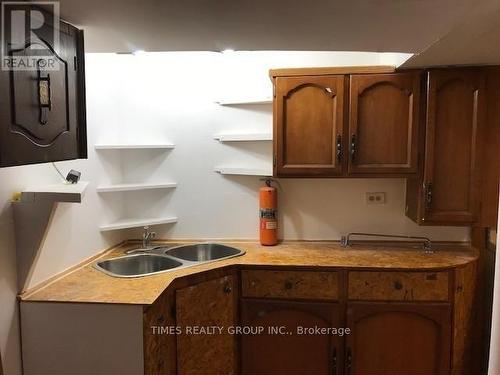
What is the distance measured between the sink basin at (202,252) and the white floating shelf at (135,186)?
42 cm

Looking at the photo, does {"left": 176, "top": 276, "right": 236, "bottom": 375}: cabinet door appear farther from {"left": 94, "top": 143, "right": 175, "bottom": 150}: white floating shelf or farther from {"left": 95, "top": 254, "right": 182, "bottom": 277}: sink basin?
{"left": 94, "top": 143, "right": 175, "bottom": 150}: white floating shelf

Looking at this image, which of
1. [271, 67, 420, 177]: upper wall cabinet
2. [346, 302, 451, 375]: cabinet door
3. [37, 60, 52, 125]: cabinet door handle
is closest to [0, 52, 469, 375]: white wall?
[271, 67, 420, 177]: upper wall cabinet

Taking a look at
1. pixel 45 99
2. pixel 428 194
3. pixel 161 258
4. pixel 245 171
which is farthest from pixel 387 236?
pixel 45 99

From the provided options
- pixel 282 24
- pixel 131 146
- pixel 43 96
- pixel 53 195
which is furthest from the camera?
pixel 131 146

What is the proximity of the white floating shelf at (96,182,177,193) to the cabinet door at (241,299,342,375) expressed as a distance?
0.94 m

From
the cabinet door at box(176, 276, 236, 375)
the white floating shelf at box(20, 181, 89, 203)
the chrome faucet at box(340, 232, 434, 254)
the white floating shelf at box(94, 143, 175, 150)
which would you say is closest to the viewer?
the white floating shelf at box(20, 181, 89, 203)

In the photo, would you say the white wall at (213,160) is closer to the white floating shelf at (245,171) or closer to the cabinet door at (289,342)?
the white floating shelf at (245,171)

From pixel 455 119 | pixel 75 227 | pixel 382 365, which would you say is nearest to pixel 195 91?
pixel 75 227

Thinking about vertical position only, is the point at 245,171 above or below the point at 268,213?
above

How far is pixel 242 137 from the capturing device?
8.89 ft

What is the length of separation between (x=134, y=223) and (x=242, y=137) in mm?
902

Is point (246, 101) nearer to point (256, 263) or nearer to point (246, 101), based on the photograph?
point (246, 101)

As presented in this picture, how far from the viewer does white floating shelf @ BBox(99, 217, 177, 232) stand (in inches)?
101

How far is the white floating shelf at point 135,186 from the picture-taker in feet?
8.29
